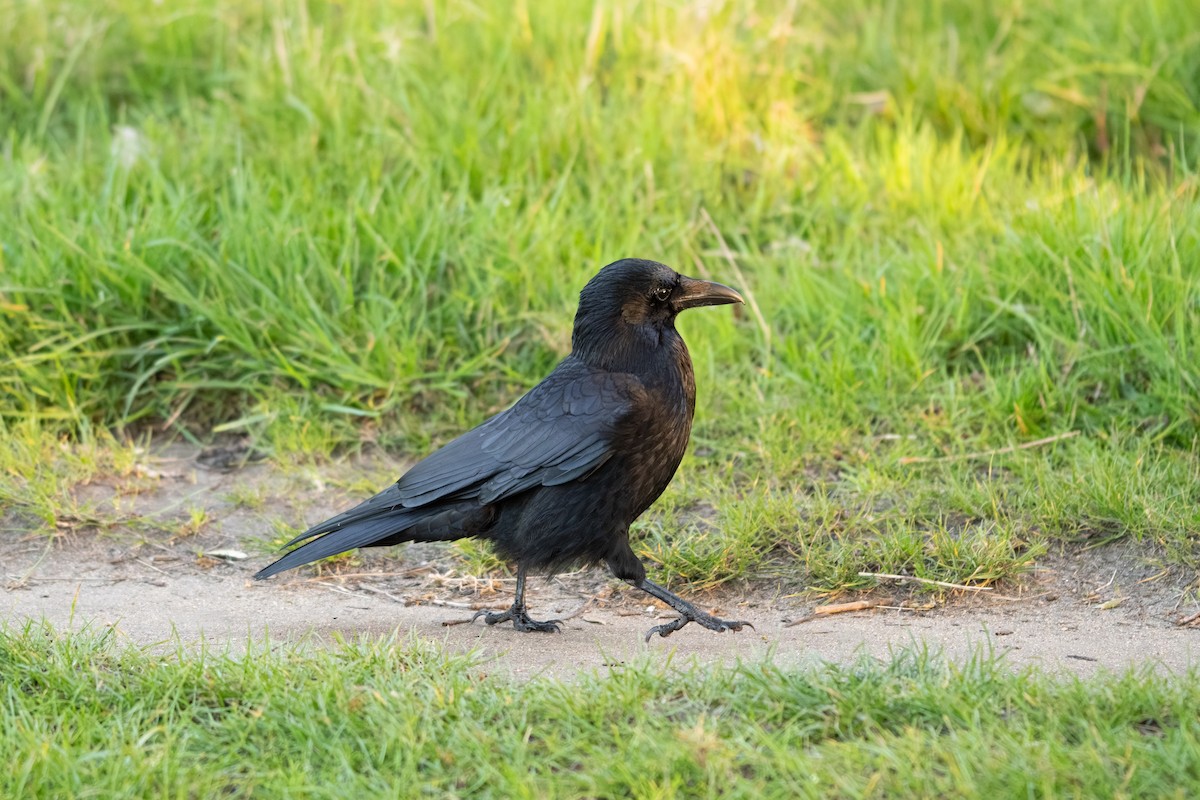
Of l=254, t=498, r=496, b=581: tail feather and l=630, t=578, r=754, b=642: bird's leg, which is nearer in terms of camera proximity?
l=630, t=578, r=754, b=642: bird's leg

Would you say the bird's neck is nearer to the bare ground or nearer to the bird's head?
the bird's head

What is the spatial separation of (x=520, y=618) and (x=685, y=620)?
486mm

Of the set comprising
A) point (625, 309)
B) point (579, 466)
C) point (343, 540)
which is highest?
point (625, 309)

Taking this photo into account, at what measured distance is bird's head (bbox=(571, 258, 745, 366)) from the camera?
390 cm

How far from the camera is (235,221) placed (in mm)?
5344

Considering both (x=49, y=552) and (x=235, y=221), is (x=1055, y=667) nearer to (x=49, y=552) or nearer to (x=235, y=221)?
(x=49, y=552)

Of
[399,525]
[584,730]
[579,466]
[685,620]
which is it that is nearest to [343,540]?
[399,525]

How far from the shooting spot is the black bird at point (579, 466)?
3713mm

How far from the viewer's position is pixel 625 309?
392 cm

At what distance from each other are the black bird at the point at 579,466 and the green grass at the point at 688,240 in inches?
19.6

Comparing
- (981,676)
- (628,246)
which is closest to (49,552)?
(628,246)

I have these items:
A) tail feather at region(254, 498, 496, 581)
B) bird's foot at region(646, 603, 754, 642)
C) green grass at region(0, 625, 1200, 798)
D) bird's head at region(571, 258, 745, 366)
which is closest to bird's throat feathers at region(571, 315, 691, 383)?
bird's head at region(571, 258, 745, 366)

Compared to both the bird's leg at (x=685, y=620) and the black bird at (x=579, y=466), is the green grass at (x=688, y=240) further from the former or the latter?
the black bird at (x=579, y=466)

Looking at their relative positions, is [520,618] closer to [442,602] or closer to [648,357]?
[442,602]
